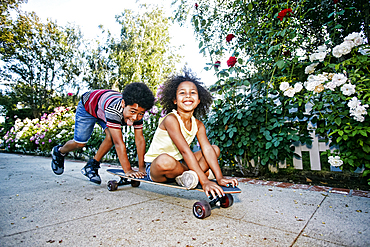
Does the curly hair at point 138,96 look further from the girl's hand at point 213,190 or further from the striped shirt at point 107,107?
the girl's hand at point 213,190

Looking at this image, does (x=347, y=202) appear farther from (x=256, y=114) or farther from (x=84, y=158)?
(x=84, y=158)

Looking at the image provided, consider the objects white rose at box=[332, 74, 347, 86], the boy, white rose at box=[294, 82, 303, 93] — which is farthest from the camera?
white rose at box=[294, 82, 303, 93]

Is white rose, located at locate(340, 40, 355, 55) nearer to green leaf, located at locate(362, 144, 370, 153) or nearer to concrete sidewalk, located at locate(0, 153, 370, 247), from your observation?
green leaf, located at locate(362, 144, 370, 153)

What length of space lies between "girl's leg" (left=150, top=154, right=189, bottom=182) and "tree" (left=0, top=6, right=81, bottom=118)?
14862mm

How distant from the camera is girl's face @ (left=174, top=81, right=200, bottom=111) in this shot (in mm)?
2008

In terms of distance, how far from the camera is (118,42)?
55.7 ft

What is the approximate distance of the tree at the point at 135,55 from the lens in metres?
14.9

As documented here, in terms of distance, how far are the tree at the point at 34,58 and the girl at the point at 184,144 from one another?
1459 cm

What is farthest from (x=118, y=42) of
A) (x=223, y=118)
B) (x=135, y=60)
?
(x=223, y=118)

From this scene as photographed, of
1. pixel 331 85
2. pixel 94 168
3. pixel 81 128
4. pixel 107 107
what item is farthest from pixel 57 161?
pixel 331 85

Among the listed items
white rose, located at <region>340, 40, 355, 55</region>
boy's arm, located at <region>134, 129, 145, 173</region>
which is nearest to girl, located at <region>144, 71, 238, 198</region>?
boy's arm, located at <region>134, 129, 145, 173</region>

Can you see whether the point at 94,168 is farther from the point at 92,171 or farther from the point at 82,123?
the point at 82,123

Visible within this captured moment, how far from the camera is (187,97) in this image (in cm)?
201

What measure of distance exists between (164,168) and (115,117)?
3.20ft
